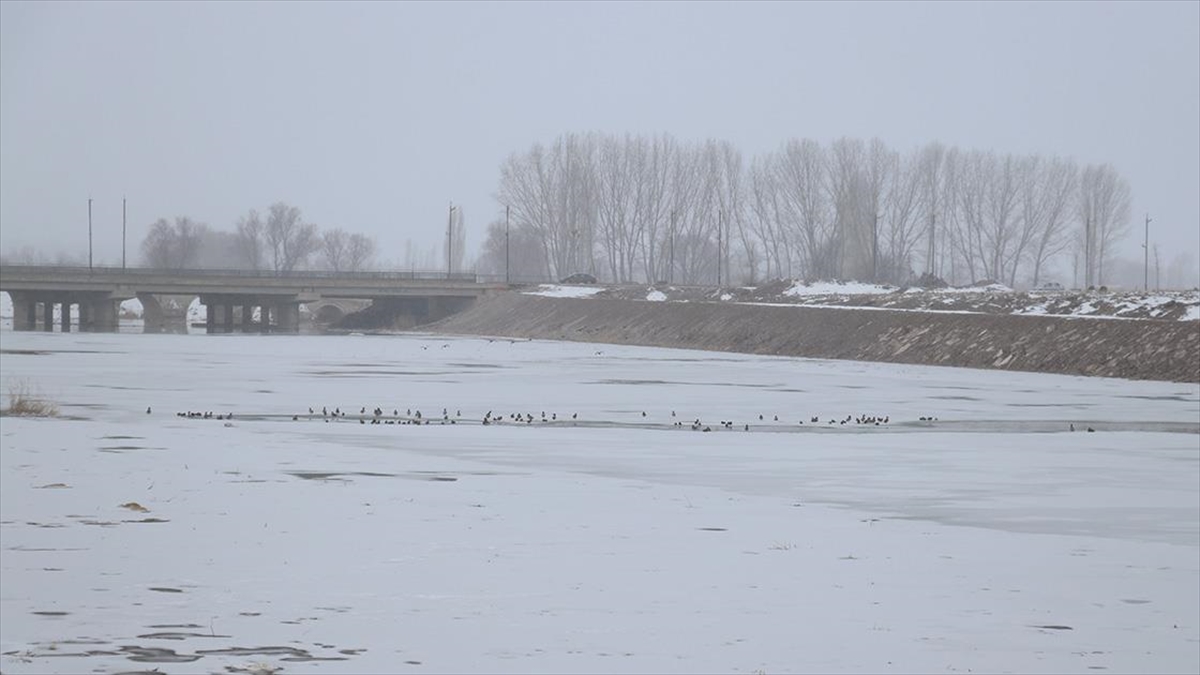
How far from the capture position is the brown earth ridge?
5741 centimetres

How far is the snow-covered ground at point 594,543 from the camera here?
11633 millimetres

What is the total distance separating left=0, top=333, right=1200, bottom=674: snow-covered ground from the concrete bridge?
85284 millimetres

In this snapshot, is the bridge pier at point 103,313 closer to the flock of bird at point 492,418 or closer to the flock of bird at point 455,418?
the flock of bird at point 455,418

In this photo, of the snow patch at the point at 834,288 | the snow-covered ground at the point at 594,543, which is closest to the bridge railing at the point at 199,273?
the snow patch at the point at 834,288

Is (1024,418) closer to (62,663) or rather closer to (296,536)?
(296,536)

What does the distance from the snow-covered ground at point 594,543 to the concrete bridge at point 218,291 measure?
280 ft

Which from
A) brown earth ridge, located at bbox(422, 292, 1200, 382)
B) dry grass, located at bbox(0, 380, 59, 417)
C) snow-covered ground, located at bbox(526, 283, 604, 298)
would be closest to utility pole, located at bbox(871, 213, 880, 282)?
snow-covered ground, located at bbox(526, 283, 604, 298)

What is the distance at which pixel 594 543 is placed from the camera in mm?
16297

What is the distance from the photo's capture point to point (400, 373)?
5394cm

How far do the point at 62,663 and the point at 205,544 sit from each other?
491cm

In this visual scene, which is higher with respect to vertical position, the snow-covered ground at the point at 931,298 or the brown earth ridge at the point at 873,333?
the snow-covered ground at the point at 931,298

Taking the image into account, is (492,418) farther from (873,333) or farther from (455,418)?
(873,333)

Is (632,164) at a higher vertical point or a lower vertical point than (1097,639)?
higher

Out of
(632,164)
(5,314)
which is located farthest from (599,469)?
(5,314)
